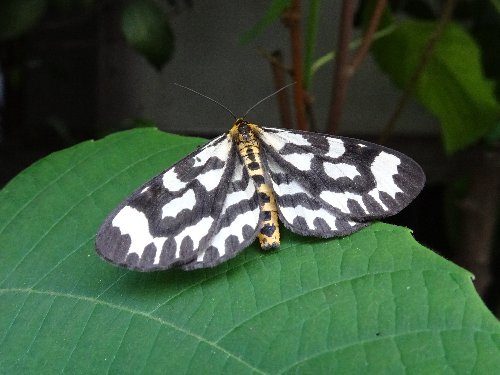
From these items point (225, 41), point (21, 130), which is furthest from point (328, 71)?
point (21, 130)

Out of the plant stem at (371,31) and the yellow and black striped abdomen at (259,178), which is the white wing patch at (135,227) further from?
the plant stem at (371,31)

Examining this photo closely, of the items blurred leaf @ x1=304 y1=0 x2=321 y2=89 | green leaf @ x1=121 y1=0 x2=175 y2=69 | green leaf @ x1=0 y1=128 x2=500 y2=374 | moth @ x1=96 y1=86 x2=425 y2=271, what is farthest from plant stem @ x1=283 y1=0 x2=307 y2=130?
green leaf @ x1=121 y1=0 x2=175 y2=69

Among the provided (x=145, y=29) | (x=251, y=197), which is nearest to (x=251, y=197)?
(x=251, y=197)

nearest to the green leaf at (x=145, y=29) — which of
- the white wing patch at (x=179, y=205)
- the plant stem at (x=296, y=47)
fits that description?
the plant stem at (x=296, y=47)

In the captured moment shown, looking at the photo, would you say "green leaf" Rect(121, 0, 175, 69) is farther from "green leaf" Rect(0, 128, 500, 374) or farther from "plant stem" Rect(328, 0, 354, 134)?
"green leaf" Rect(0, 128, 500, 374)

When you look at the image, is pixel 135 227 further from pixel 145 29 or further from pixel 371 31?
pixel 145 29

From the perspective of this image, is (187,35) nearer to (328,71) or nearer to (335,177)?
(328,71)

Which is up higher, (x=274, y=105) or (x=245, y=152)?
(x=245, y=152)
